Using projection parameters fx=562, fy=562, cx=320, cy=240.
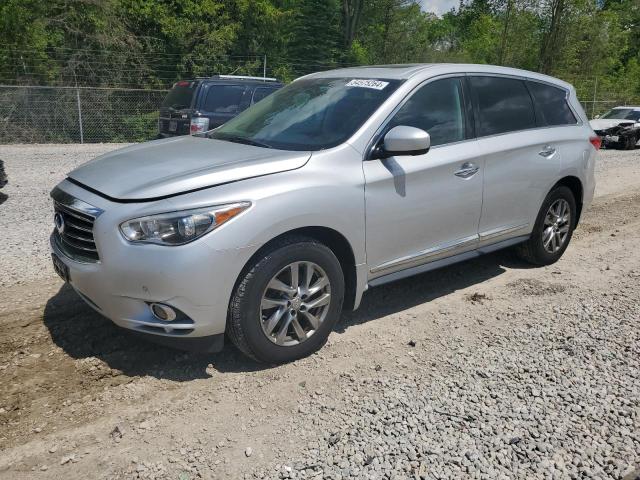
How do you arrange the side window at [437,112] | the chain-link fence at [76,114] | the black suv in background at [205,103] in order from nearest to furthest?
the side window at [437,112], the black suv in background at [205,103], the chain-link fence at [76,114]

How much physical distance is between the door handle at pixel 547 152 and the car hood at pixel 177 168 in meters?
2.59

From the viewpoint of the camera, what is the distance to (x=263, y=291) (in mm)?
3348

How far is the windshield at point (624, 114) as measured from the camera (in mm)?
18484

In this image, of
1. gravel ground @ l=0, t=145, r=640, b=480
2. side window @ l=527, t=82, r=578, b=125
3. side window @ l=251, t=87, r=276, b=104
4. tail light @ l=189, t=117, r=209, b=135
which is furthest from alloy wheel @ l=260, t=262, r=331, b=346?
side window @ l=251, t=87, r=276, b=104

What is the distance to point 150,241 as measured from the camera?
10.2ft

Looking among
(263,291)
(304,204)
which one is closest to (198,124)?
(304,204)

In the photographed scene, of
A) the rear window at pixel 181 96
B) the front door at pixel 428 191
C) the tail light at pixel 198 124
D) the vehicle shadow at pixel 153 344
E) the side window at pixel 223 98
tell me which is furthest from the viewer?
the rear window at pixel 181 96

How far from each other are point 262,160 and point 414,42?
34598mm

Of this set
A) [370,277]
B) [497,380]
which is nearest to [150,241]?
[370,277]

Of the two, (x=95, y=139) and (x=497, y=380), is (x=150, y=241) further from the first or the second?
(x=95, y=139)

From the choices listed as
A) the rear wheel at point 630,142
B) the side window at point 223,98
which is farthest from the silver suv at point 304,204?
the rear wheel at point 630,142

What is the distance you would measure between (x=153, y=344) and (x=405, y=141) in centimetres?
219

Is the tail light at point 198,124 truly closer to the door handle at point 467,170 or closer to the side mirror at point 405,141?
the door handle at point 467,170

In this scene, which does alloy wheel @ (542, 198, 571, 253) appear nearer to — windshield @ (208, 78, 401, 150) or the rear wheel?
windshield @ (208, 78, 401, 150)
